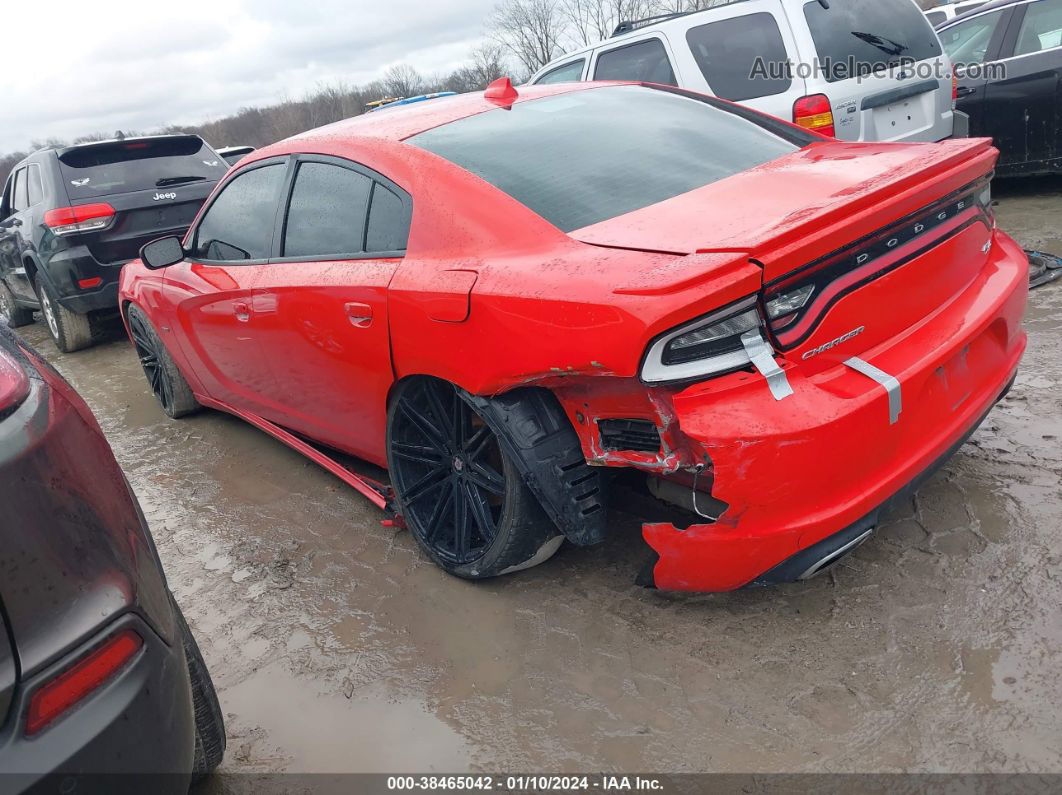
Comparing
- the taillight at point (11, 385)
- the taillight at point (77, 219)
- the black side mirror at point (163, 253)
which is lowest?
the black side mirror at point (163, 253)

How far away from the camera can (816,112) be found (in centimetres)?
517

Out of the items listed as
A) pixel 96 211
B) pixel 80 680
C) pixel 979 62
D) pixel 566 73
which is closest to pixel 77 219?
pixel 96 211

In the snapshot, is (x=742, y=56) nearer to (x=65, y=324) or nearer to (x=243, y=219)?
(x=243, y=219)

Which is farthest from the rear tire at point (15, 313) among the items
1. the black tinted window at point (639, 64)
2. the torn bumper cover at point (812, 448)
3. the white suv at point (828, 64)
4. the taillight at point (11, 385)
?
the torn bumper cover at point (812, 448)

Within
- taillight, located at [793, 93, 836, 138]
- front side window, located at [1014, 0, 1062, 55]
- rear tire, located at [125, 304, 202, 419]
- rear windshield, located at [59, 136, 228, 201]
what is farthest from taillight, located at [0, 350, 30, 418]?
front side window, located at [1014, 0, 1062, 55]

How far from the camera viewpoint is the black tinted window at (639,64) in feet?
19.7

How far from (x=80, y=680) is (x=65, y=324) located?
6.52 metres

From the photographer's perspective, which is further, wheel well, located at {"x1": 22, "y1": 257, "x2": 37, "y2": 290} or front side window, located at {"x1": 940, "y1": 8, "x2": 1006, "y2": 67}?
wheel well, located at {"x1": 22, "y1": 257, "x2": 37, "y2": 290}

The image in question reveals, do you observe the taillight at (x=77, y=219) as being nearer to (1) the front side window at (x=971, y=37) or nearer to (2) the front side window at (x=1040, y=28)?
(1) the front side window at (x=971, y=37)

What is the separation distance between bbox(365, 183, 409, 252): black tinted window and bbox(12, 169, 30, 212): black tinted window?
5.95 meters

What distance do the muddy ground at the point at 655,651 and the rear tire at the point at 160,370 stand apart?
160 cm

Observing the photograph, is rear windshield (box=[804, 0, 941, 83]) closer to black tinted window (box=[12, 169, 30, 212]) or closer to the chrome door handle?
the chrome door handle

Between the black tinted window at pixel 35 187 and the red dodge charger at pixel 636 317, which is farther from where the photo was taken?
the black tinted window at pixel 35 187

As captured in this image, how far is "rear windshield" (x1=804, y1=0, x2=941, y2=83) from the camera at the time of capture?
5.23 m
